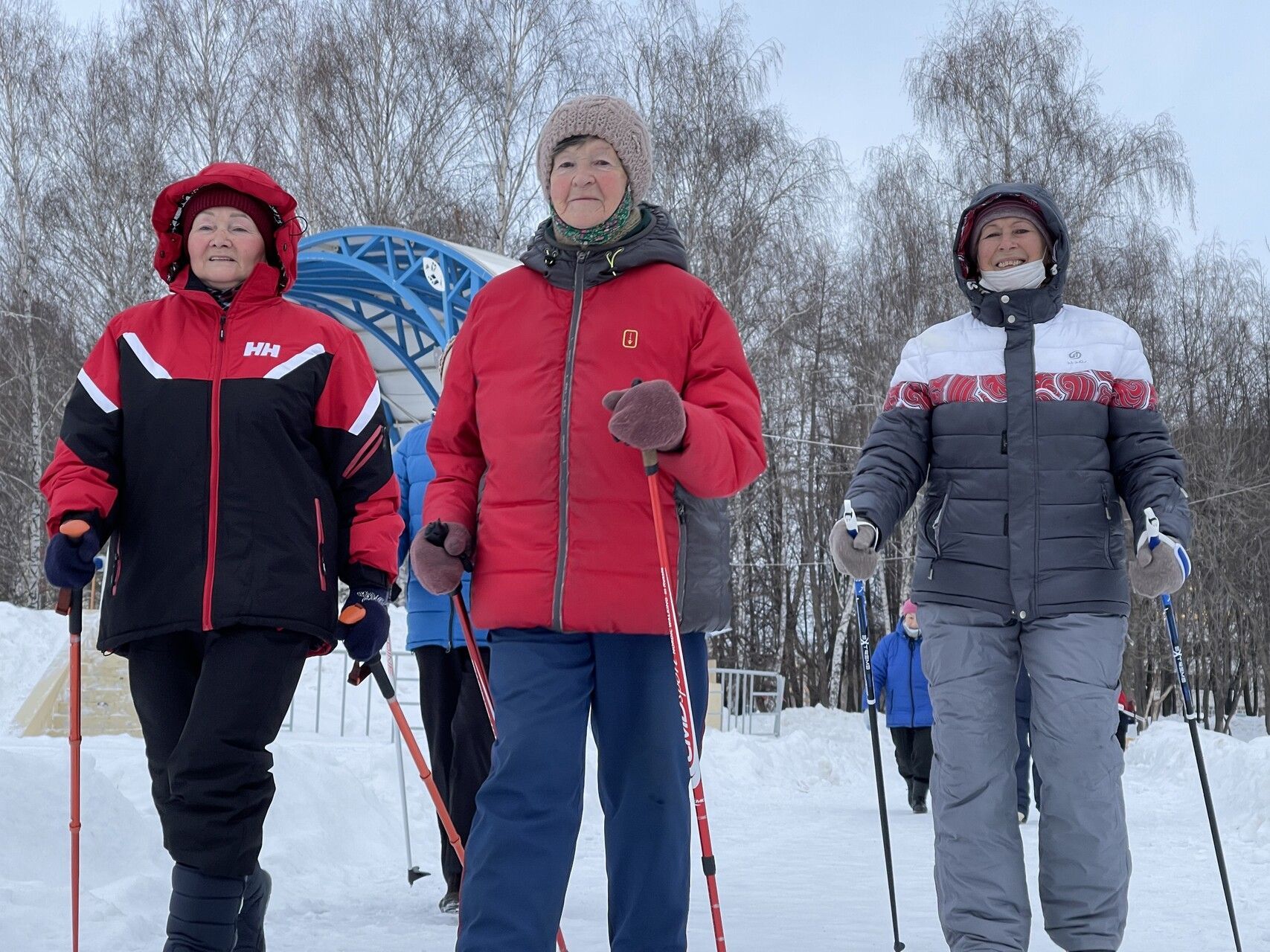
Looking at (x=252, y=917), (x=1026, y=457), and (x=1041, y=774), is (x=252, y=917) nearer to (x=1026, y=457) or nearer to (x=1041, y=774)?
(x=1041, y=774)

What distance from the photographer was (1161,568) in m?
3.29

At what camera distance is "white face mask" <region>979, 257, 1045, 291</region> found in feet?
11.8

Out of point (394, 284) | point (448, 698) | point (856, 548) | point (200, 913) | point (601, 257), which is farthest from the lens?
point (394, 284)

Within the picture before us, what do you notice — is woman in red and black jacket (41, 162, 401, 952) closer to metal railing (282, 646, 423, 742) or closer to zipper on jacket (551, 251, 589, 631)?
zipper on jacket (551, 251, 589, 631)

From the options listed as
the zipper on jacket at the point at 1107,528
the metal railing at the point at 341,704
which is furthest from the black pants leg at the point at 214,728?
the metal railing at the point at 341,704

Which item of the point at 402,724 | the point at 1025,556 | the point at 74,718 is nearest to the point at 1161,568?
the point at 1025,556

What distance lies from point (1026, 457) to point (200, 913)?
226 centimetres

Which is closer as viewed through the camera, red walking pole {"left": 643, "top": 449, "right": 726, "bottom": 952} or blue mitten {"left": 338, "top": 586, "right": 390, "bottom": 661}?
red walking pole {"left": 643, "top": 449, "right": 726, "bottom": 952}

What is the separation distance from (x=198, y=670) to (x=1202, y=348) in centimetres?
3044

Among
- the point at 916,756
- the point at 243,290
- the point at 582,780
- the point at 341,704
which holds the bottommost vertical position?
the point at 916,756

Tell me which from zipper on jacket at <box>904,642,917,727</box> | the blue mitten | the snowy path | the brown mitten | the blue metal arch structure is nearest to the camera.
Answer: the brown mitten

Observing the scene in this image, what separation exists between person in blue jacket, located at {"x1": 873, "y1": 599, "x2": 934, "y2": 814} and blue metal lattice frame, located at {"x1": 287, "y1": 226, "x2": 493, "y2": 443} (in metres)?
6.29

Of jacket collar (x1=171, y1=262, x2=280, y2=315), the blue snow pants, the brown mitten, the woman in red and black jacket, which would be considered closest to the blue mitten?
the woman in red and black jacket

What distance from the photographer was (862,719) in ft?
65.1
